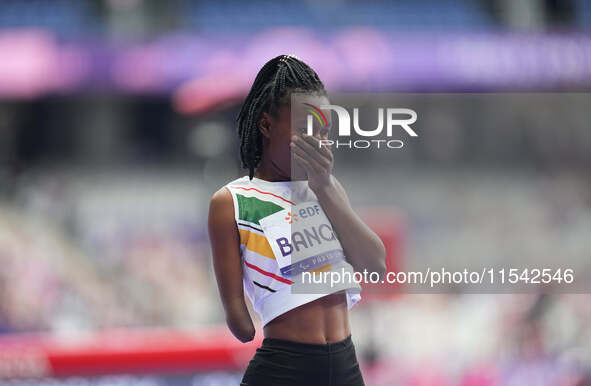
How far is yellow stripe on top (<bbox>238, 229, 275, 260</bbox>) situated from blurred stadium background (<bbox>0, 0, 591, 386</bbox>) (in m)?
3.07

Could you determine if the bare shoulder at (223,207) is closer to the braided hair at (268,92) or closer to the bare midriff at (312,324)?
the braided hair at (268,92)

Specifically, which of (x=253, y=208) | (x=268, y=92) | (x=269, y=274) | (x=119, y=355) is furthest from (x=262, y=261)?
(x=119, y=355)

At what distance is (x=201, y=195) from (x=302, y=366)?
4.97 meters

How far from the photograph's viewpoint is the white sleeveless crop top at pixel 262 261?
1842 mm

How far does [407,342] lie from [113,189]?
321 cm

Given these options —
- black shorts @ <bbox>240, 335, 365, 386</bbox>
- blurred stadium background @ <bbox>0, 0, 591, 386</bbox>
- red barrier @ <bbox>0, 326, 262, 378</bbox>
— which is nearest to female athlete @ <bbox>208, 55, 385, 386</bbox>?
black shorts @ <bbox>240, 335, 365, 386</bbox>

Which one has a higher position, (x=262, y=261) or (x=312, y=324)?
(x=262, y=261)

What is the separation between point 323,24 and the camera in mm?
8625

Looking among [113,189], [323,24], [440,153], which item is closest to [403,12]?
[323,24]

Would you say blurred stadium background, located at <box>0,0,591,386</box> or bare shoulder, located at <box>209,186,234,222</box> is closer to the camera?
bare shoulder, located at <box>209,186,234,222</box>

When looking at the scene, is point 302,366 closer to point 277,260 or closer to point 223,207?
point 277,260

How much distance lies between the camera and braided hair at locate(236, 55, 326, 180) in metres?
1.90

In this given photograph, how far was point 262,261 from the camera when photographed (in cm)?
186

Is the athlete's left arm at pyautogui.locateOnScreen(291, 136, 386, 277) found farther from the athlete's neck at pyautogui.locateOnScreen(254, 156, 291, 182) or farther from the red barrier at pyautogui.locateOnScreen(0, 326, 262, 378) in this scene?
the red barrier at pyautogui.locateOnScreen(0, 326, 262, 378)
